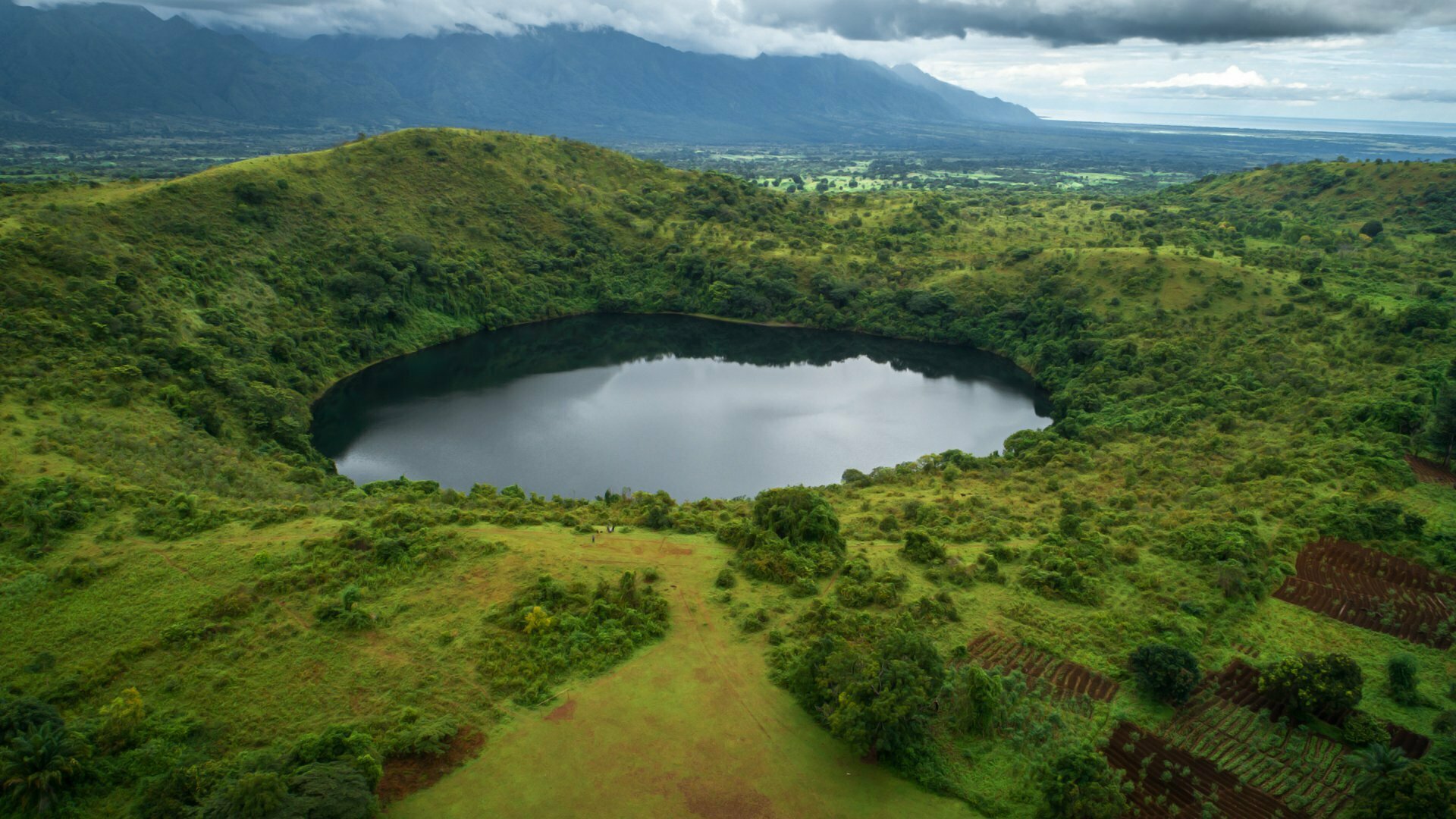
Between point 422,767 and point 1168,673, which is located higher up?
point 1168,673

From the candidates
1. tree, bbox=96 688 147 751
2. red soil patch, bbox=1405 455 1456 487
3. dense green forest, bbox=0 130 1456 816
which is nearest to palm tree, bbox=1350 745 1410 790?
dense green forest, bbox=0 130 1456 816

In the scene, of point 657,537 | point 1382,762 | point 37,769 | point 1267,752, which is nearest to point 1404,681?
point 1267,752

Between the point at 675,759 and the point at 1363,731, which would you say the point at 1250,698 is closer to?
the point at 1363,731

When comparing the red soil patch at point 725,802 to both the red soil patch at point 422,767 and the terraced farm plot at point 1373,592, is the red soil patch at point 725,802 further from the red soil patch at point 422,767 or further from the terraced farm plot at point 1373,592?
the terraced farm plot at point 1373,592

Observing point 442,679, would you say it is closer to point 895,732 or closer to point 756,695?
point 756,695

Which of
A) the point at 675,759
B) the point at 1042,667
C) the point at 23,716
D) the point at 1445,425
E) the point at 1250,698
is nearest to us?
the point at 23,716

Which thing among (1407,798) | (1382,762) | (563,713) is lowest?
(563,713)
